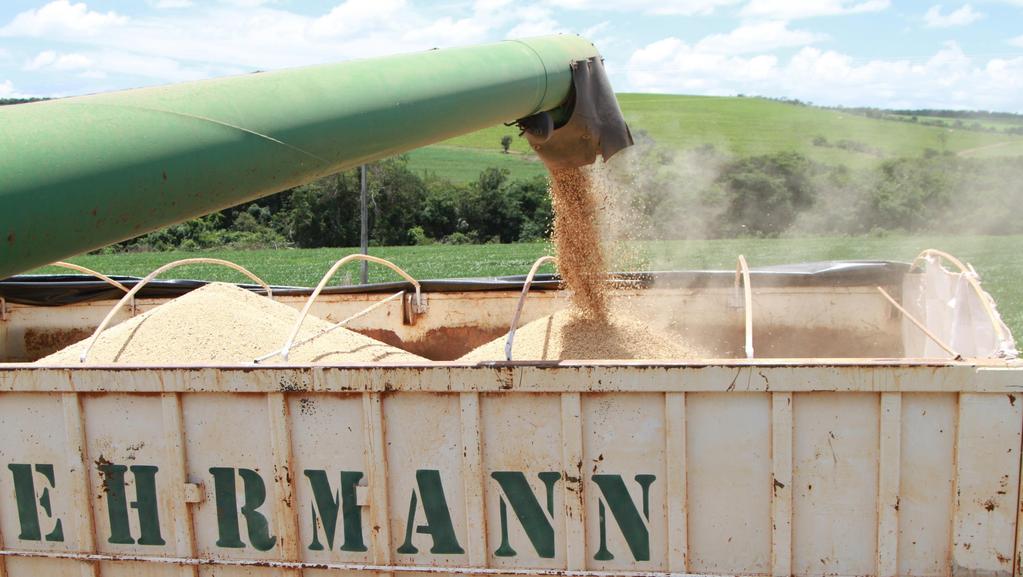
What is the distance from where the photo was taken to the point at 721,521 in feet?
10.4

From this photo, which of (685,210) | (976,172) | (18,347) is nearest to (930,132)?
(976,172)

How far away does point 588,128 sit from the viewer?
395 centimetres

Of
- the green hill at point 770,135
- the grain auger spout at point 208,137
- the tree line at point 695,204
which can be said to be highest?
the green hill at point 770,135

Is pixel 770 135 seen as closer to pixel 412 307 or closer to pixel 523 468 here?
pixel 412 307

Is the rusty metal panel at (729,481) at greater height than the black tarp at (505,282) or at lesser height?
lesser

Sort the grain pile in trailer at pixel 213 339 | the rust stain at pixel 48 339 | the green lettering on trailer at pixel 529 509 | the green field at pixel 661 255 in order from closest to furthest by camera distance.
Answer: the green lettering on trailer at pixel 529 509 < the grain pile in trailer at pixel 213 339 < the rust stain at pixel 48 339 < the green field at pixel 661 255

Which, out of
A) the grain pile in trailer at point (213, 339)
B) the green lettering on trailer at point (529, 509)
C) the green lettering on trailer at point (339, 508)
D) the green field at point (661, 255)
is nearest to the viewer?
the green lettering on trailer at point (529, 509)

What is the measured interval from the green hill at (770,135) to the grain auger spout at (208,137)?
31.4 metres

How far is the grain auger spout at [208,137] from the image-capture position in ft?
5.16

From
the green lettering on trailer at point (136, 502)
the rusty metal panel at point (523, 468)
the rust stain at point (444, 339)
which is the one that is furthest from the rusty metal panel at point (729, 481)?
the rust stain at point (444, 339)

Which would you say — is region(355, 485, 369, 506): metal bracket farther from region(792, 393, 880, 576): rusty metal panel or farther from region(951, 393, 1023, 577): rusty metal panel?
region(951, 393, 1023, 577): rusty metal panel

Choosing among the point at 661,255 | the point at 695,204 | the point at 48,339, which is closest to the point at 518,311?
the point at 48,339

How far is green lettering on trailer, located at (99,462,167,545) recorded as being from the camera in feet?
11.4

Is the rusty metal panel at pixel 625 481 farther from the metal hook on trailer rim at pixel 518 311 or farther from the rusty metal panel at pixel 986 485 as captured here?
the rusty metal panel at pixel 986 485
